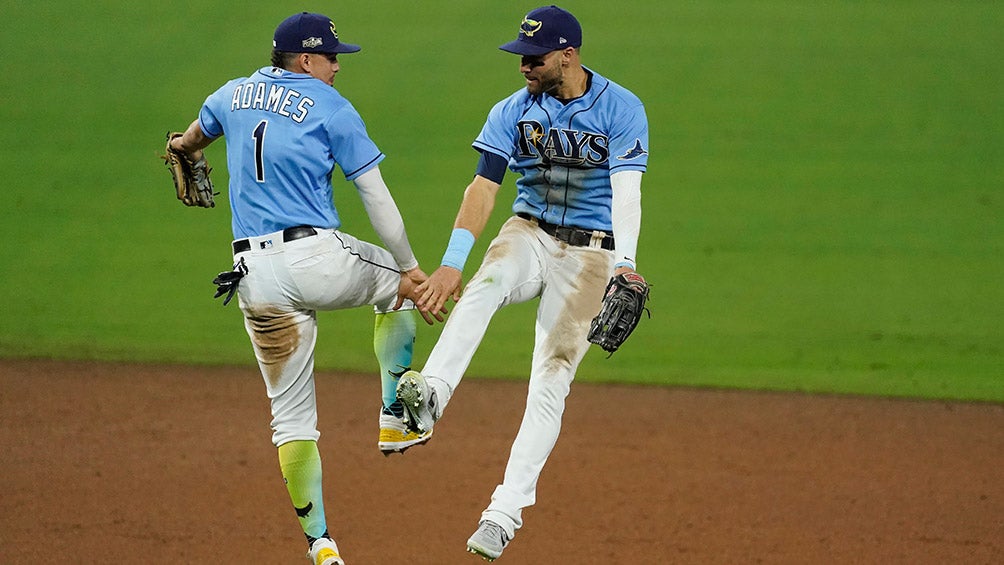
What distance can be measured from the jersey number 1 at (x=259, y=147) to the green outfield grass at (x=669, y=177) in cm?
475

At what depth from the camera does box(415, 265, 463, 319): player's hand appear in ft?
16.5

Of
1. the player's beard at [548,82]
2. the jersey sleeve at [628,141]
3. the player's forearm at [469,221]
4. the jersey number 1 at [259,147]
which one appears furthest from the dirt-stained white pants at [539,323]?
the jersey number 1 at [259,147]

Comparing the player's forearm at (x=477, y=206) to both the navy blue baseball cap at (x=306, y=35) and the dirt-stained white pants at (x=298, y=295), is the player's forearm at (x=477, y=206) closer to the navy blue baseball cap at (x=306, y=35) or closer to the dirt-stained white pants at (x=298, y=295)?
the dirt-stained white pants at (x=298, y=295)

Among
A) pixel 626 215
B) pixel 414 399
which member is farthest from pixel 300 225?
pixel 626 215

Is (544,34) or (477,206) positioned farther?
(477,206)

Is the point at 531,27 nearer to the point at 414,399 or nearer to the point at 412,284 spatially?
the point at 412,284

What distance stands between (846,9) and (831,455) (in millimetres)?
7410

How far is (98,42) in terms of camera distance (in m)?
13.7

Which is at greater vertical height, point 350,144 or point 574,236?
point 350,144

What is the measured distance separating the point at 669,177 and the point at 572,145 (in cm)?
653

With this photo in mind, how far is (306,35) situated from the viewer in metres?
5.01

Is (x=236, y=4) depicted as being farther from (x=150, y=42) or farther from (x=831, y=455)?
(x=831, y=455)

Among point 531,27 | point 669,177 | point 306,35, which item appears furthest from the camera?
point 669,177

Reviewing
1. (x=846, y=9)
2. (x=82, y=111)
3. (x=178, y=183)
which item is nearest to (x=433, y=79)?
(x=82, y=111)
